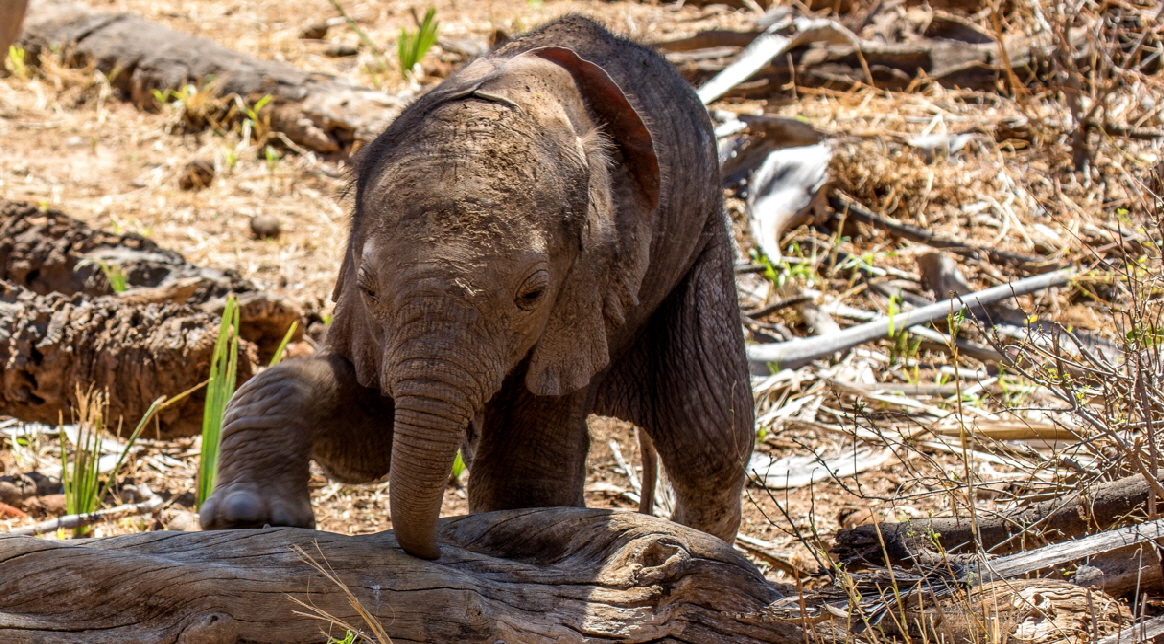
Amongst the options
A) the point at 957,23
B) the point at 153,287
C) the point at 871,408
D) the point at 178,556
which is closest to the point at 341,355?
the point at 178,556

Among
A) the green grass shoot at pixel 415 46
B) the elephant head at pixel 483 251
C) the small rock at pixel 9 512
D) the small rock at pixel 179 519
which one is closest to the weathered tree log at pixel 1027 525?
the elephant head at pixel 483 251

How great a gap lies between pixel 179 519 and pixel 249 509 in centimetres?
193

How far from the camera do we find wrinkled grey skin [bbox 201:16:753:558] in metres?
2.60

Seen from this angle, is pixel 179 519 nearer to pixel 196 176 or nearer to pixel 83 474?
pixel 83 474

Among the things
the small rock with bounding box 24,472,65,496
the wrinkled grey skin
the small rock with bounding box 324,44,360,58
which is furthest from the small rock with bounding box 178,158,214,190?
the wrinkled grey skin

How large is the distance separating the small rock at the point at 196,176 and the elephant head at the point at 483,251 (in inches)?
201

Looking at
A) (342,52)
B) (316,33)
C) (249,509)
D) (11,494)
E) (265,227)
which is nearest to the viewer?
(249,509)

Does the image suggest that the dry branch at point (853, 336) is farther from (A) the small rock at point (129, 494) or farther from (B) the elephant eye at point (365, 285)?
(B) the elephant eye at point (365, 285)

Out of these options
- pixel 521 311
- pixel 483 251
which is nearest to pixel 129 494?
pixel 521 311

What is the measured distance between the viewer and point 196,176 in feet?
26.2

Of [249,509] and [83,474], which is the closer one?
[249,509]

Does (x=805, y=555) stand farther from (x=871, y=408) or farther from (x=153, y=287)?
(x=153, y=287)

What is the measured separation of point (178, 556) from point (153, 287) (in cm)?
283

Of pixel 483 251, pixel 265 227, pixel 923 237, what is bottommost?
pixel 483 251
